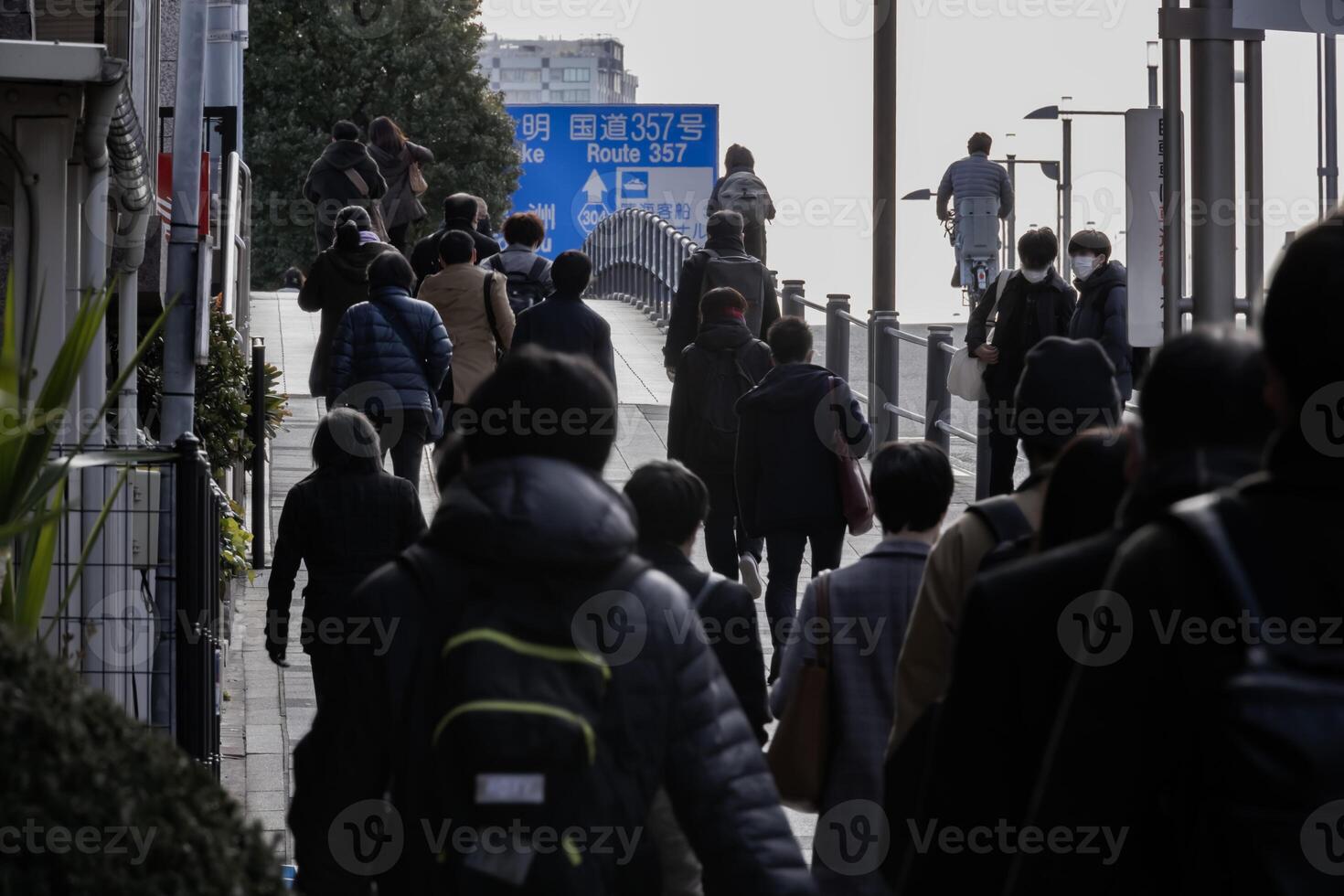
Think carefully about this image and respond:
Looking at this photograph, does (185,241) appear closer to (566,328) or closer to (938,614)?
(566,328)

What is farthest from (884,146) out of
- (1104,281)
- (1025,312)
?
(1104,281)

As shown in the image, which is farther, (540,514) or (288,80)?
(288,80)

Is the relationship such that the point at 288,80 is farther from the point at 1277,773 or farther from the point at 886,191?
the point at 1277,773

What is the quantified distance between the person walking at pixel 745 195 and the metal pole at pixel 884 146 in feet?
3.54

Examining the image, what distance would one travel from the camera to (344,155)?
712 inches

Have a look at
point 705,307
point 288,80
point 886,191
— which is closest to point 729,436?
point 705,307

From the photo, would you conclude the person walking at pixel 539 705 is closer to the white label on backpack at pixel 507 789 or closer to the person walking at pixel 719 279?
the white label on backpack at pixel 507 789

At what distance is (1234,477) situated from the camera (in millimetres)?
2355

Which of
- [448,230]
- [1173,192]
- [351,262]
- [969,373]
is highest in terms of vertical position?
[448,230]

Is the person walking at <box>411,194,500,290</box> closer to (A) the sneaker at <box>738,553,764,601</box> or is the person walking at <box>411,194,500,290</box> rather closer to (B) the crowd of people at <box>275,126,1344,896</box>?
(A) the sneaker at <box>738,553,764,601</box>

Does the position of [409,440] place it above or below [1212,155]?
below

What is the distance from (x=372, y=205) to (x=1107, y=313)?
8.88 metres

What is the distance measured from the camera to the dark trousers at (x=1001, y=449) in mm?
11977

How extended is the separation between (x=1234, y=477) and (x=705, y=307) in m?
7.82
